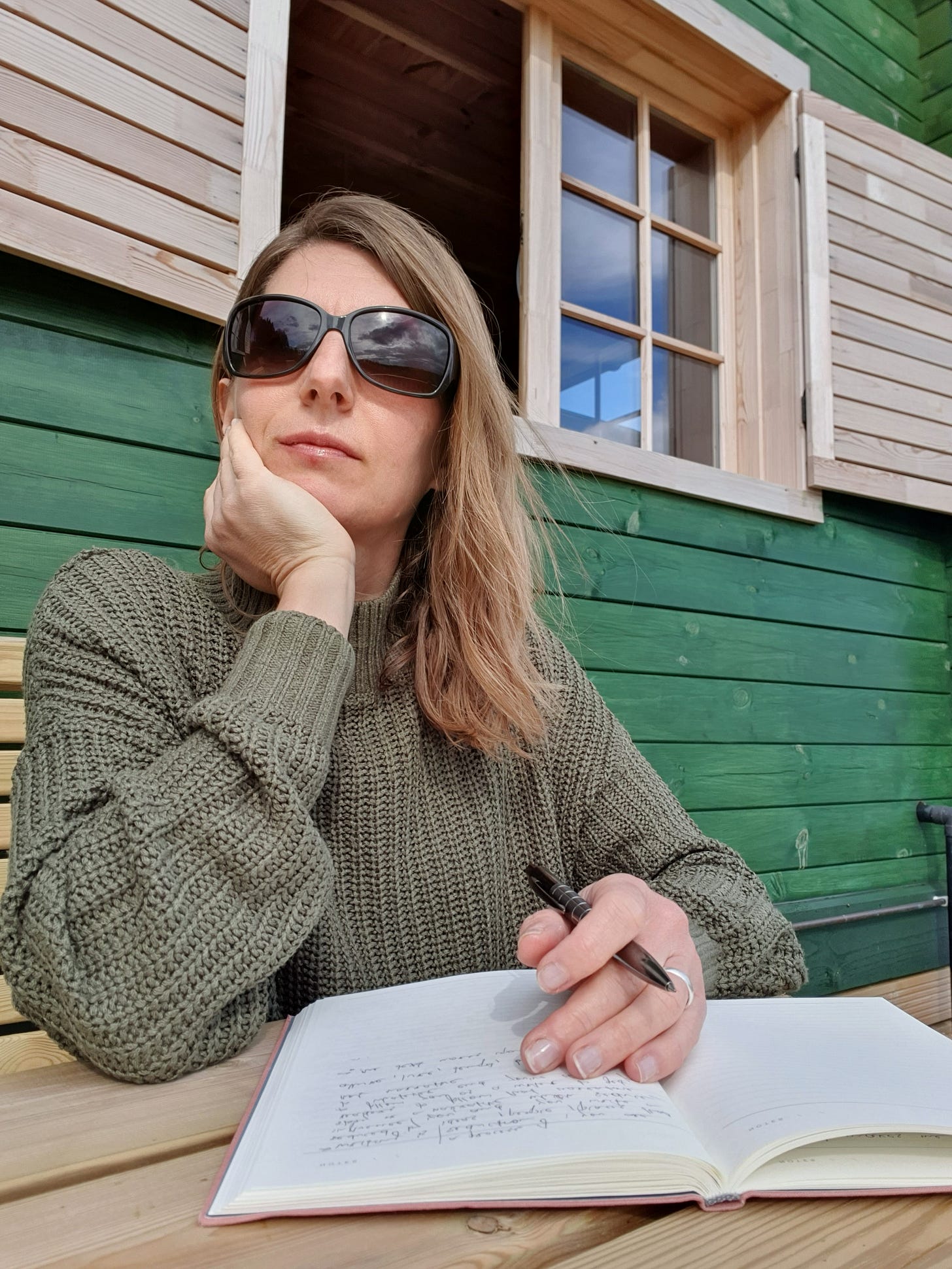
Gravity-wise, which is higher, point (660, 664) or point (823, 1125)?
point (660, 664)

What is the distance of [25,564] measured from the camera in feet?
4.98

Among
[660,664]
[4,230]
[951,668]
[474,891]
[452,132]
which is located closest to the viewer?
[474,891]

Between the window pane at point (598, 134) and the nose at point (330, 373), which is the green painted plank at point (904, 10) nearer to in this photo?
the window pane at point (598, 134)

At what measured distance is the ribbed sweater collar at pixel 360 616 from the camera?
3.64 feet

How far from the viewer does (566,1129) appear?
51 centimetres

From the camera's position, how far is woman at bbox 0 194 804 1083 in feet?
2.28

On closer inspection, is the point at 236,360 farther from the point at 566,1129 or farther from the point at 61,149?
the point at 566,1129

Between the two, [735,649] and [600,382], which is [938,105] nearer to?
[600,382]

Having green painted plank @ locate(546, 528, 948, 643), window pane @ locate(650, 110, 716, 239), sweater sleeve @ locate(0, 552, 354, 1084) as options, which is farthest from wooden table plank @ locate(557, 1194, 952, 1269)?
window pane @ locate(650, 110, 716, 239)

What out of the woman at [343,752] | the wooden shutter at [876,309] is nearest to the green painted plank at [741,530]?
the wooden shutter at [876,309]

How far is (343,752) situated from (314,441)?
41 cm

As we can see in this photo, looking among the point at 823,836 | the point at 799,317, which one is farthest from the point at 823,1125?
the point at 799,317

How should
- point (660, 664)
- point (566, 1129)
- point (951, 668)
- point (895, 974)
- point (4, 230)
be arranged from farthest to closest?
point (951, 668) < point (895, 974) < point (660, 664) < point (4, 230) < point (566, 1129)

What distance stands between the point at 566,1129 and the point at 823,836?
2505 mm
